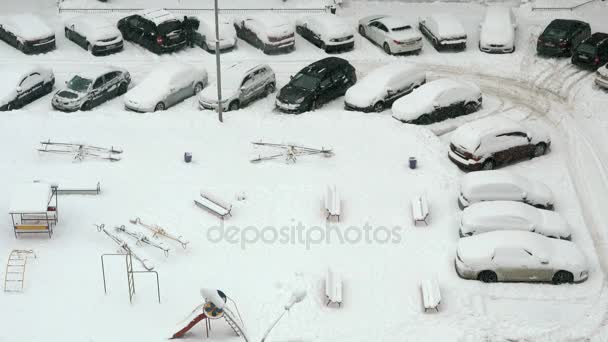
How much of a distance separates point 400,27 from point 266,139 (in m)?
10.6

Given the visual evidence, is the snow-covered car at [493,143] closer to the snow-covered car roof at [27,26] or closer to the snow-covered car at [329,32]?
the snow-covered car at [329,32]

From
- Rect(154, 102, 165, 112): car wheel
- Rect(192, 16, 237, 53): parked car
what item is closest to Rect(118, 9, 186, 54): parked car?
Rect(192, 16, 237, 53): parked car

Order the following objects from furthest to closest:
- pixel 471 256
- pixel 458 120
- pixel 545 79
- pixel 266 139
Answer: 1. pixel 545 79
2. pixel 458 120
3. pixel 266 139
4. pixel 471 256

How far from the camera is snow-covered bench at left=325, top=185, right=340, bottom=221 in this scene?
87.8ft

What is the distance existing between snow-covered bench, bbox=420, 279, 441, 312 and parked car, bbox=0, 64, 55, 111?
18252mm

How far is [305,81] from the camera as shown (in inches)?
1351

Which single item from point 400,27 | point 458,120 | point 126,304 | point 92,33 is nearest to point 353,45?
point 400,27

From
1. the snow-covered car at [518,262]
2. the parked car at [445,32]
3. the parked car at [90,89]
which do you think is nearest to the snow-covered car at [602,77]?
the parked car at [445,32]

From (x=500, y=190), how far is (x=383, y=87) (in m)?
8.13

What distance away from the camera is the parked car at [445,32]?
38312 millimetres

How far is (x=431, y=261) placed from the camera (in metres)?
25.4

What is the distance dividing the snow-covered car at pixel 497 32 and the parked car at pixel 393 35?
2920mm

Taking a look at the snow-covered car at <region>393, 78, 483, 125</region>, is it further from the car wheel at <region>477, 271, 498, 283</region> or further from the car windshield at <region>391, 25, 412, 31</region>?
the car wheel at <region>477, 271, 498, 283</region>

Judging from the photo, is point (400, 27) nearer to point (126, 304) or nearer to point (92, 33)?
point (92, 33)
